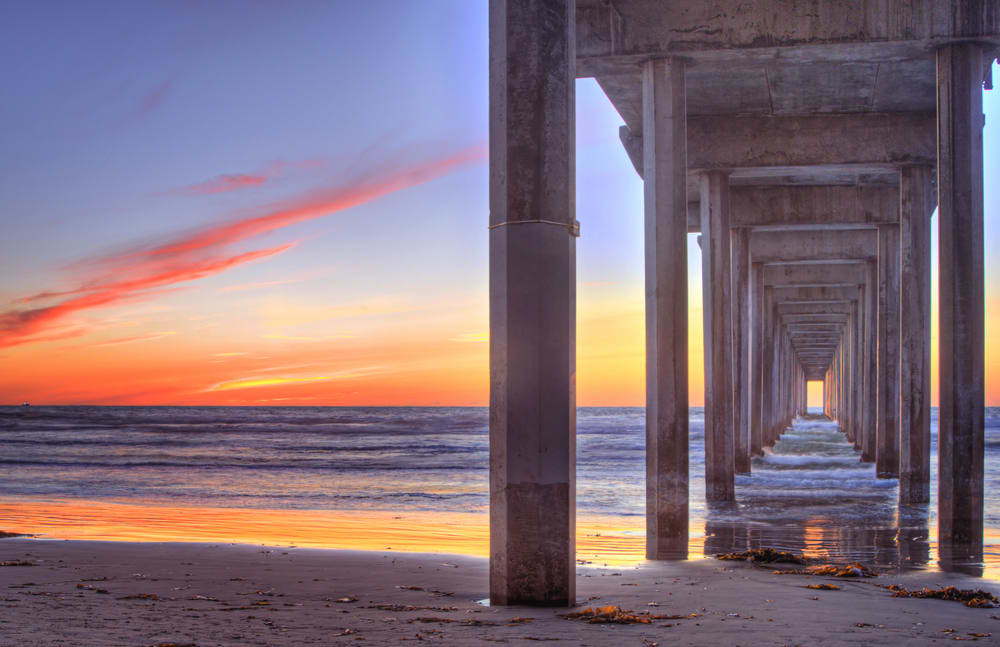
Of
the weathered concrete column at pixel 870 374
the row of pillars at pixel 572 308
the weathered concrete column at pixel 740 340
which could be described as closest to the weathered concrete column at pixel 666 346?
the row of pillars at pixel 572 308

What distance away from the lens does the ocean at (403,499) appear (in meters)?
11.5

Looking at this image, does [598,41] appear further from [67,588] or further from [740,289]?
[740,289]

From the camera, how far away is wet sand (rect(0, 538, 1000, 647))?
502 centimetres

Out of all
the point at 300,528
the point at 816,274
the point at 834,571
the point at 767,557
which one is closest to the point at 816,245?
the point at 816,274

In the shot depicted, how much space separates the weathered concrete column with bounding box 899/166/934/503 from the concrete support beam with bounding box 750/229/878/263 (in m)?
7.91

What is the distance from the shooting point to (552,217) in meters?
6.10

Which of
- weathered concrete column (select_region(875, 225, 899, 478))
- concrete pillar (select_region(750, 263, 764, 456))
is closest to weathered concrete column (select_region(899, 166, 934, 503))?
weathered concrete column (select_region(875, 225, 899, 478))

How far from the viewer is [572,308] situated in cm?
625

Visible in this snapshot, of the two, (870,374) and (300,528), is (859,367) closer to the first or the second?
(870,374)

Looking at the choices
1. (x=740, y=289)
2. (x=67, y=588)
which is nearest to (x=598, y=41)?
(x=67, y=588)

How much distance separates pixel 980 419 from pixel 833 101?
259 inches

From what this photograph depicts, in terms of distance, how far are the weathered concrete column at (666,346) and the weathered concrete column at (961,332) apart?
2.91 m

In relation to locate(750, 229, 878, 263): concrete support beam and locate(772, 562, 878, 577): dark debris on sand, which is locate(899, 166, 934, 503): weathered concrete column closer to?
locate(772, 562, 878, 577): dark debris on sand

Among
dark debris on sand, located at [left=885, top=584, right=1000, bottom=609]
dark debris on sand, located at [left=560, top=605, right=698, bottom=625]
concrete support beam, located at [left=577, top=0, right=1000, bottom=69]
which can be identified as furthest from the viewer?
concrete support beam, located at [left=577, top=0, right=1000, bottom=69]
